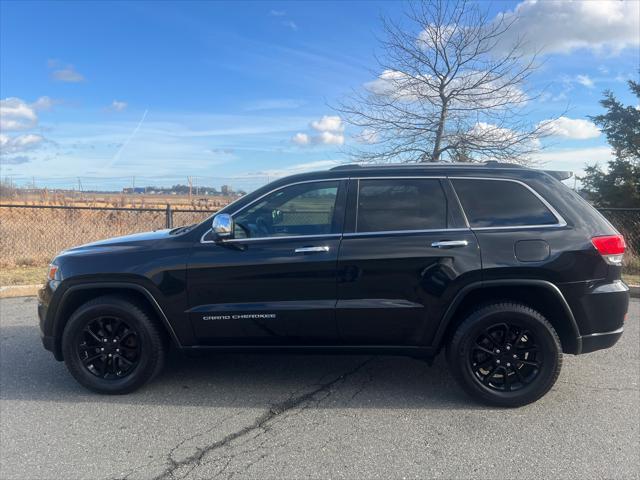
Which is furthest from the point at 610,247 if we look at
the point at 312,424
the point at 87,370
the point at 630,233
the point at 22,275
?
the point at 22,275

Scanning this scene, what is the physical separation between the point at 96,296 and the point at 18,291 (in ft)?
15.4

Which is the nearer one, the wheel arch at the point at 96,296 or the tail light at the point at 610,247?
the tail light at the point at 610,247

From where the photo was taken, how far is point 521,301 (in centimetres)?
372

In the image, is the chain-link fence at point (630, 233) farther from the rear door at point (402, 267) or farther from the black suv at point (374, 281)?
the rear door at point (402, 267)

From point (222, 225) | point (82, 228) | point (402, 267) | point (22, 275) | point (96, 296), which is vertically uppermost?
point (222, 225)

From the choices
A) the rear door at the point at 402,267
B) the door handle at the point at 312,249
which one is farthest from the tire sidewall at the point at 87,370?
the rear door at the point at 402,267

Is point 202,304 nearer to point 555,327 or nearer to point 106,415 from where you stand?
point 106,415

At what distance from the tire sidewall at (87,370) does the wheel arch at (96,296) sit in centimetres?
11

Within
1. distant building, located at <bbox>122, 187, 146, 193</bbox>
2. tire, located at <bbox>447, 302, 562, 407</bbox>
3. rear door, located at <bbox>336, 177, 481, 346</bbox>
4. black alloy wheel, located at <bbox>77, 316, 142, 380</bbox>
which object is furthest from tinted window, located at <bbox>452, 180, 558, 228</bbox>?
distant building, located at <bbox>122, 187, 146, 193</bbox>

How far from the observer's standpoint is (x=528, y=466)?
287 cm

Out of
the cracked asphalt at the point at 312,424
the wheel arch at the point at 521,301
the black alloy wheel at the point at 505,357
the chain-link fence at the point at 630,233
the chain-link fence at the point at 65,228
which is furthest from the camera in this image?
the chain-link fence at the point at 65,228

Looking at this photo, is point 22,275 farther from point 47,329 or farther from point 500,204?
point 500,204

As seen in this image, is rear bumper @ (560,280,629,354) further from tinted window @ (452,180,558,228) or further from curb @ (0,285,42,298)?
curb @ (0,285,42,298)

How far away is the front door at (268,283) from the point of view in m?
3.66
